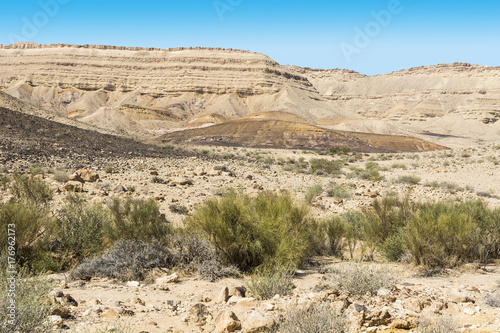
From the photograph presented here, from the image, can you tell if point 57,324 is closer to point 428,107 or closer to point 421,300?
point 421,300

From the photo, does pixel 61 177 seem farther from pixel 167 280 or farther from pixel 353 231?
pixel 353 231

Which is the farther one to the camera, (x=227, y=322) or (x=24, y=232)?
(x=24, y=232)

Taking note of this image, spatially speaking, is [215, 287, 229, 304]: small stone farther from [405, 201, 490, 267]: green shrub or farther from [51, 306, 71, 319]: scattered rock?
[405, 201, 490, 267]: green shrub

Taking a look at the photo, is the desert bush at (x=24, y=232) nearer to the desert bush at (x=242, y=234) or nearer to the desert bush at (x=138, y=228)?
the desert bush at (x=138, y=228)

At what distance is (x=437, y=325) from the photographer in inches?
138

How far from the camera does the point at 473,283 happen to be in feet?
17.2

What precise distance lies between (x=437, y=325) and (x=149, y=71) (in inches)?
4629

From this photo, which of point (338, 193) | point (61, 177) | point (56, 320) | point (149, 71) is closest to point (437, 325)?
point (56, 320)

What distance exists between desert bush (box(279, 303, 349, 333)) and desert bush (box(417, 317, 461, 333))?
2.44 feet

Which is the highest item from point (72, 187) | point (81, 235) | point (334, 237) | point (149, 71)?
point (149, 71)

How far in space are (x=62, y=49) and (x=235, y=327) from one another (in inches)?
5466

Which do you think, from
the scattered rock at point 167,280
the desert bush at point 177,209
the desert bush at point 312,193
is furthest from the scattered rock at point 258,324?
the desert bush at point 312,193

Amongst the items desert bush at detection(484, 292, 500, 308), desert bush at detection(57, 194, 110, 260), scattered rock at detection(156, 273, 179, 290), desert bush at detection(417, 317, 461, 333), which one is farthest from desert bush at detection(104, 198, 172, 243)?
desert bush at detection(484, 292, 500, 308)

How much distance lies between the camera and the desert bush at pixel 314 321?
11.5 ft
